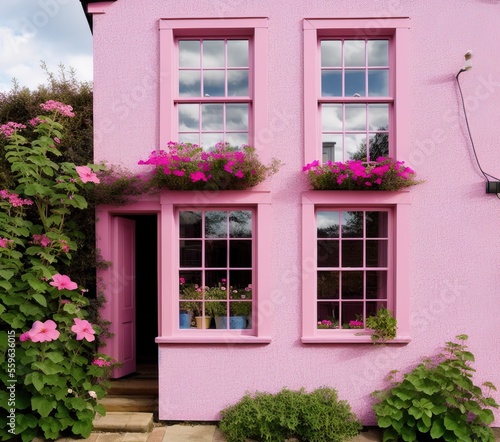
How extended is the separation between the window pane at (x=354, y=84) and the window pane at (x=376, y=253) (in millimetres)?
1950

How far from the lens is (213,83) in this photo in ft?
19.4

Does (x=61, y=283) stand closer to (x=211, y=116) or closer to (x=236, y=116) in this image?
(x=211, y=116)

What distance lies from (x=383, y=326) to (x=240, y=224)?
2192 millimetres

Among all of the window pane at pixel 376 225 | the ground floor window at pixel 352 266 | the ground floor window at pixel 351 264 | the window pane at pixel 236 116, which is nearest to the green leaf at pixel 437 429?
the ground floor window at pixel 351 264

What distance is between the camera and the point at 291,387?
5.57 meters

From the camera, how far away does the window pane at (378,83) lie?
19.2 ft

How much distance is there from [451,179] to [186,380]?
4.21 meters

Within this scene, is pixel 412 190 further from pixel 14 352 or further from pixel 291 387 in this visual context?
pixel 14 352

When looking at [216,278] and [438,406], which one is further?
[216,278]

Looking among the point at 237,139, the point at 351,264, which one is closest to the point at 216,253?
the point at 237,139

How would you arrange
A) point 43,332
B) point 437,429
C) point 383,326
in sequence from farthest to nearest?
point 383,326 < point 437,429 < point 43,332

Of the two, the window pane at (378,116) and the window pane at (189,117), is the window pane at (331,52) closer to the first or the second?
the window pane at (378,116)

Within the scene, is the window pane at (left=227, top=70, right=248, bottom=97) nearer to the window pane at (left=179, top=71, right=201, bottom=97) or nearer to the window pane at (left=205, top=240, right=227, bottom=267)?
the window pane at (left=179, top=71, right=201, bottom=97)

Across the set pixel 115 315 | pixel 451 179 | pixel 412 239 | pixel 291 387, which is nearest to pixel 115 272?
pixel 115 315
